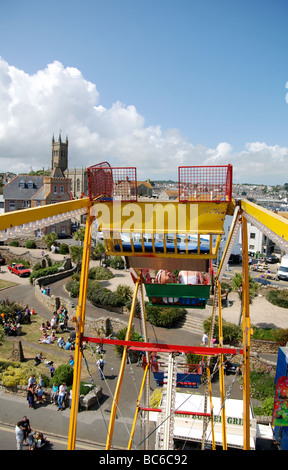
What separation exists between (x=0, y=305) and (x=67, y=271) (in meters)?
10.1

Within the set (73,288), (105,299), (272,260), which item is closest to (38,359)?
(105,299)

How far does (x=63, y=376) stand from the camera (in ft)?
Answer: 50.2

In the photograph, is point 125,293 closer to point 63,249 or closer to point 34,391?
point 34,391

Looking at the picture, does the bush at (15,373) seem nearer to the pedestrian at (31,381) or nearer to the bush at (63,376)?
the pedestrian at (31,381)

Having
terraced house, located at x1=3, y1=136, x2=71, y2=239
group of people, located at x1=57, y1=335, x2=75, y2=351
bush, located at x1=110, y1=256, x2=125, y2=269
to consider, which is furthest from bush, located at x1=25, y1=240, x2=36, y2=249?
group of people, located at x1=57, y1=335, x2=75, y2=351

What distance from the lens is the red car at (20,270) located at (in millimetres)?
33781

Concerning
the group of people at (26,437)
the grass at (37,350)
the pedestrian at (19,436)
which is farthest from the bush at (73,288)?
the pedestrian at (19,436)

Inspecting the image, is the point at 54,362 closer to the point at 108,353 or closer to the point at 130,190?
the point at 108,353

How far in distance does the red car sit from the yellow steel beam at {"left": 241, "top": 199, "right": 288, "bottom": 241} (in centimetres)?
3117

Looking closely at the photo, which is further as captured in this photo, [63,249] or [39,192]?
[39,192]

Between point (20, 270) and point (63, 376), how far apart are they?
69.1ft

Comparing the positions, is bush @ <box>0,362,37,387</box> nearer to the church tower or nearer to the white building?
the white building

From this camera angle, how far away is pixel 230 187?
6391 millimetres
